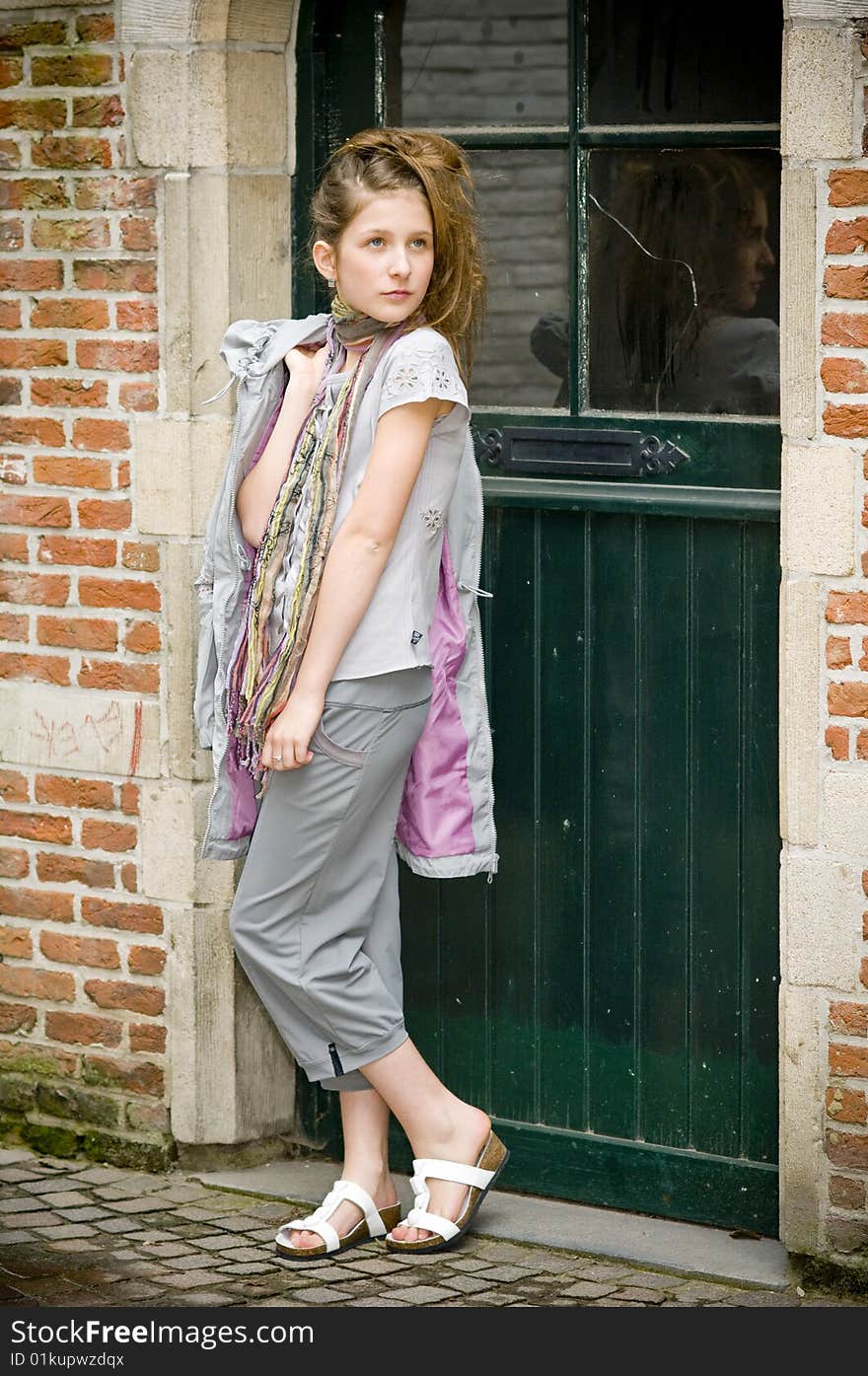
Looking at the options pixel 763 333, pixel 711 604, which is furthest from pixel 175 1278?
pixel 763 333

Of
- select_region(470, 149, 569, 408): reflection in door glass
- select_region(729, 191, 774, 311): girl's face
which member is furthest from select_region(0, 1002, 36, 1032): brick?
select_region(729, 191, 774, 311): girl's face

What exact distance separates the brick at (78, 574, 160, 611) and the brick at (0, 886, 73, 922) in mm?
700

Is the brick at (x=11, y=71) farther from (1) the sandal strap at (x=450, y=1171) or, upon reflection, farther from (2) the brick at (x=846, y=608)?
(1) the sandal strap at (x=450, y=1171)

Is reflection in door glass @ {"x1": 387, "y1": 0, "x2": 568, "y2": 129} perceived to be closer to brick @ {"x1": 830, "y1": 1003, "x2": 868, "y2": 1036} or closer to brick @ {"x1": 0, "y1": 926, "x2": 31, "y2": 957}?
brick @ {"x1": 830, "y1": 1003, "x2": 868, "y2": 1036}

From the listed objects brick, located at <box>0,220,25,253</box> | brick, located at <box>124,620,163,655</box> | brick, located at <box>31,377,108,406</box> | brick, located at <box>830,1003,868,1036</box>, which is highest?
brick, located at <box>0,220,25,253</box>

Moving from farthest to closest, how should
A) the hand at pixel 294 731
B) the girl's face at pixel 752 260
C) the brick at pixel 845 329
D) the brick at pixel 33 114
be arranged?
1. the brick at pixel 33 114
2. the girl's face at pixel 752 260
3. the hand at pixel 294 731
4. the brick at pixel 845 329

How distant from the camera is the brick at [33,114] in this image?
16.2 ft

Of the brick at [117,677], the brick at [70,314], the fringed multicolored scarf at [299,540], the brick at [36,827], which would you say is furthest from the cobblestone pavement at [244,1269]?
the brick at [70,314]

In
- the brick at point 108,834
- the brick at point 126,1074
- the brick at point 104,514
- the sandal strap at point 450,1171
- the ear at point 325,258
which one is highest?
the ear at point 325,258

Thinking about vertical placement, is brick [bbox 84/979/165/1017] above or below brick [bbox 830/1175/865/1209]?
above

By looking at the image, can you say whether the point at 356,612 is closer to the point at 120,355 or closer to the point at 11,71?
the point at 120,355

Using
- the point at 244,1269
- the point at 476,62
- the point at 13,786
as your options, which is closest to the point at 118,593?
the point at 13,786

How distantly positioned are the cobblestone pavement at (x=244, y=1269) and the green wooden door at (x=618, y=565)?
341 mm

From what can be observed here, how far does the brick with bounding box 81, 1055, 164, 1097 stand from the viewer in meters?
5.12
